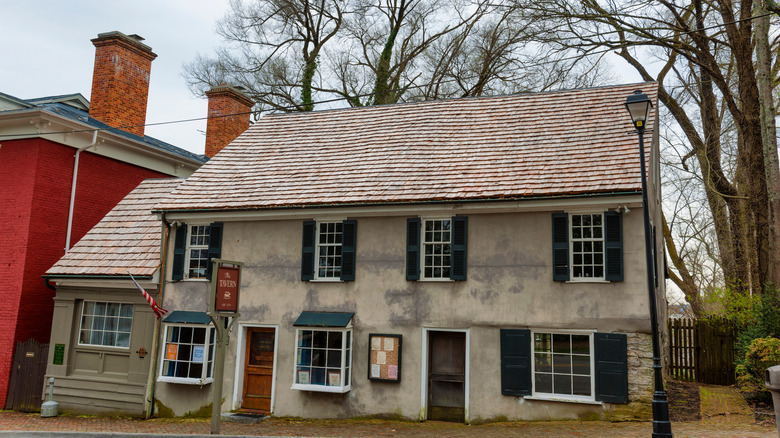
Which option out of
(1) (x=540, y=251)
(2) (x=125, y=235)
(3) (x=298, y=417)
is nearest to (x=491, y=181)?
(1) (x=540, y=251)

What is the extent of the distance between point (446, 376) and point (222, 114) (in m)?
14.5

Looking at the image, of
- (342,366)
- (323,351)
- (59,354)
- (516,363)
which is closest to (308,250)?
(323,351)

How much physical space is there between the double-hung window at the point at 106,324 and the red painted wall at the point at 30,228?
1955 mm

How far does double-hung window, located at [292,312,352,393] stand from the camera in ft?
45.3

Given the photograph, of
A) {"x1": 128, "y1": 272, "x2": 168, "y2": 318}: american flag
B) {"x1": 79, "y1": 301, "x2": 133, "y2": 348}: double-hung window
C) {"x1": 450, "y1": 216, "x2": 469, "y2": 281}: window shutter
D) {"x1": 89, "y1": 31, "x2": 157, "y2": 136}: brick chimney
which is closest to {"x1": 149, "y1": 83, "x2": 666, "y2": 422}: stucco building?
{"x1": 450, "y1": 216, "x2": 469, "y2": 281}: window shutter

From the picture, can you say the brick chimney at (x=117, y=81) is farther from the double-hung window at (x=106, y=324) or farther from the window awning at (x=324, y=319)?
the window awning at (x=324, y=319)

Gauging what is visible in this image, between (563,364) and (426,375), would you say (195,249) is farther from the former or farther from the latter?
(563,364)

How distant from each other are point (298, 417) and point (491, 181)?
6698mm

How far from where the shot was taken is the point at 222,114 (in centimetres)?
2353

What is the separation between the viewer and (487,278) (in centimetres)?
1325

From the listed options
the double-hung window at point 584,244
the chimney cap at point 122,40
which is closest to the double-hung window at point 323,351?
the double-hung window at point 584,244

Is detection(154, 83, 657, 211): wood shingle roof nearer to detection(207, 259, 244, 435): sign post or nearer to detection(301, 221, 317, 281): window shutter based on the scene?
detection(301, 221, 317, 281): window shutter

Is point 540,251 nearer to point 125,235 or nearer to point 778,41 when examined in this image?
point 125,235

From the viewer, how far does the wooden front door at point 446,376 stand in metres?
13.3
